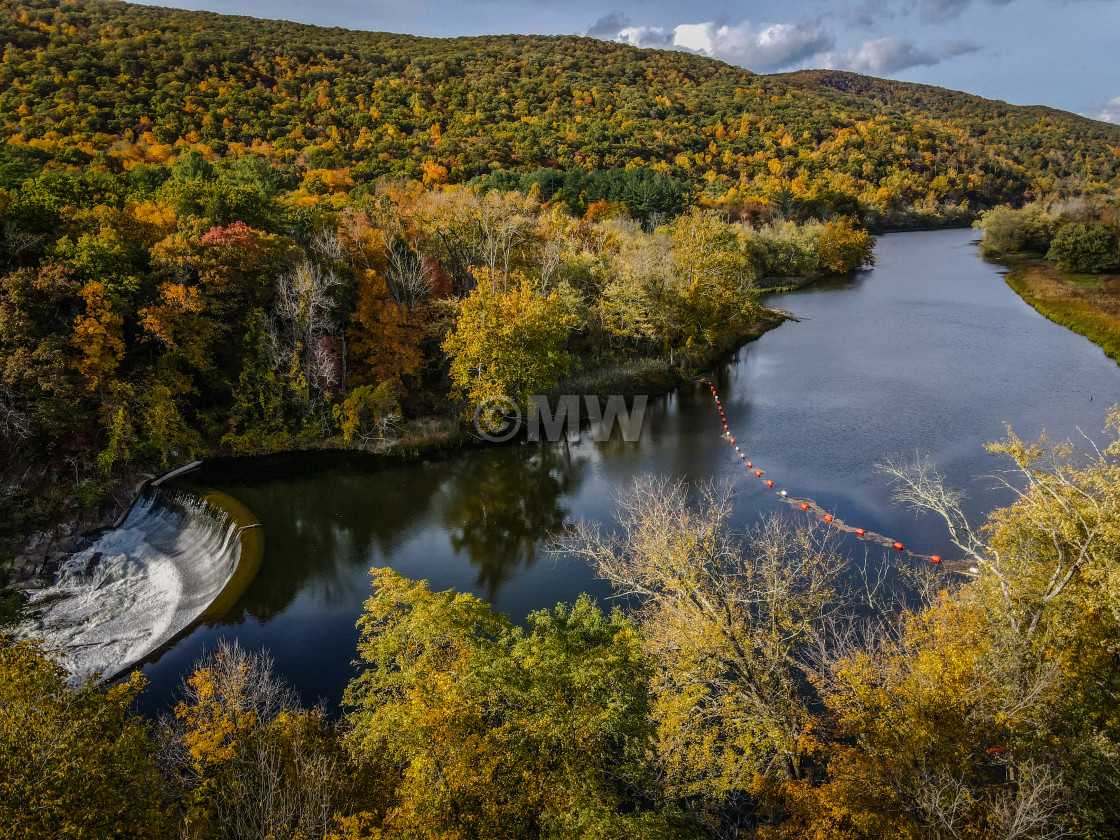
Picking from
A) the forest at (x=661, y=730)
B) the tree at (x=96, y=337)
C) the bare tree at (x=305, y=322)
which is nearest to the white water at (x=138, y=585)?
the tree at (x=96, y=337)

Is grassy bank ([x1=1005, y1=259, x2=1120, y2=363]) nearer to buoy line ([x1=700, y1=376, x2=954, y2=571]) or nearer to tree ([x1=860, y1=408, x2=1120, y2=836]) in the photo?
buoy line ([x1=700, y1=376, x2=954, y2=571])

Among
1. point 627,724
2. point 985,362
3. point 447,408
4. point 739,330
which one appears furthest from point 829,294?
point 627,724

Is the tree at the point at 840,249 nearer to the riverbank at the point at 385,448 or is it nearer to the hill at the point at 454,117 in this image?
the hill at the point at 454,117

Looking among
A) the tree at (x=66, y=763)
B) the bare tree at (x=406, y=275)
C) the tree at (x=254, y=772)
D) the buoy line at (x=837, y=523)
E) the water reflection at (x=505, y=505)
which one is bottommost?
the water reflection at (x=505, y=505)

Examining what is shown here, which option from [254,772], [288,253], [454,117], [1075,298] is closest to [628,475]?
[254,772]

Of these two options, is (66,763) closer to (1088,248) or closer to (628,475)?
(628,475)

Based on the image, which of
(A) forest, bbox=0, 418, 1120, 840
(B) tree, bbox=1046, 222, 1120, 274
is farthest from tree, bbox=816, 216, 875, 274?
(A) forest, bbox=0, 418, 1120, 840
